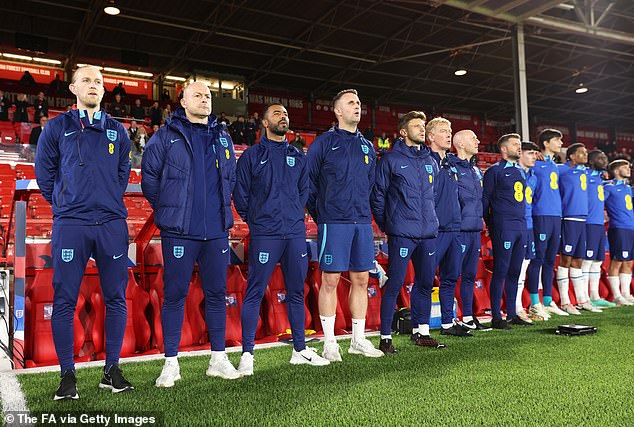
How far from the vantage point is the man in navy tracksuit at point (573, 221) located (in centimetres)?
693

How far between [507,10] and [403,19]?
5.68 m

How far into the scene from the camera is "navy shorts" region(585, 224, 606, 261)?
24.0 feet

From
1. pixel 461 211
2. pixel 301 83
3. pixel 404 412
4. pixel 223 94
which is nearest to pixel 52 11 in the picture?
pixel 223 94

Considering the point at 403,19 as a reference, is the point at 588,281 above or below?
below

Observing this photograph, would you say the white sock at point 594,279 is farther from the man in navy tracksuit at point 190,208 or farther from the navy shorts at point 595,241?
the man in navy tracksuit at point 190,208

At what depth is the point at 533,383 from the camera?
321 cm

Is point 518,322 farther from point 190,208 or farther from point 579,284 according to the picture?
point 190,208

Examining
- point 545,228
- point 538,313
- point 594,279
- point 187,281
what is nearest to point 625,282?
point 594,279

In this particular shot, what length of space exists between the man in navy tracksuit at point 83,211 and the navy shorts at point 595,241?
628 cm

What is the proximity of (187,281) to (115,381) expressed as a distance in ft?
2.35

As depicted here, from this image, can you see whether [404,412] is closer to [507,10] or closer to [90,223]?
[90,223]

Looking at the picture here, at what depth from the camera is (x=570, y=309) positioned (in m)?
6.86

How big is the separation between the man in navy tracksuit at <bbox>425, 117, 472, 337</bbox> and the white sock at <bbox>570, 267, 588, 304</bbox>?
9.21 ft

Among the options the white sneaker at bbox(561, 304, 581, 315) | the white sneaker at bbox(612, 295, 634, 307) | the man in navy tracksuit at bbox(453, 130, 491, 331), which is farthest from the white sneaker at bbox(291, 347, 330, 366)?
the white sneaker at bbox(612, 295, 634, 307)
